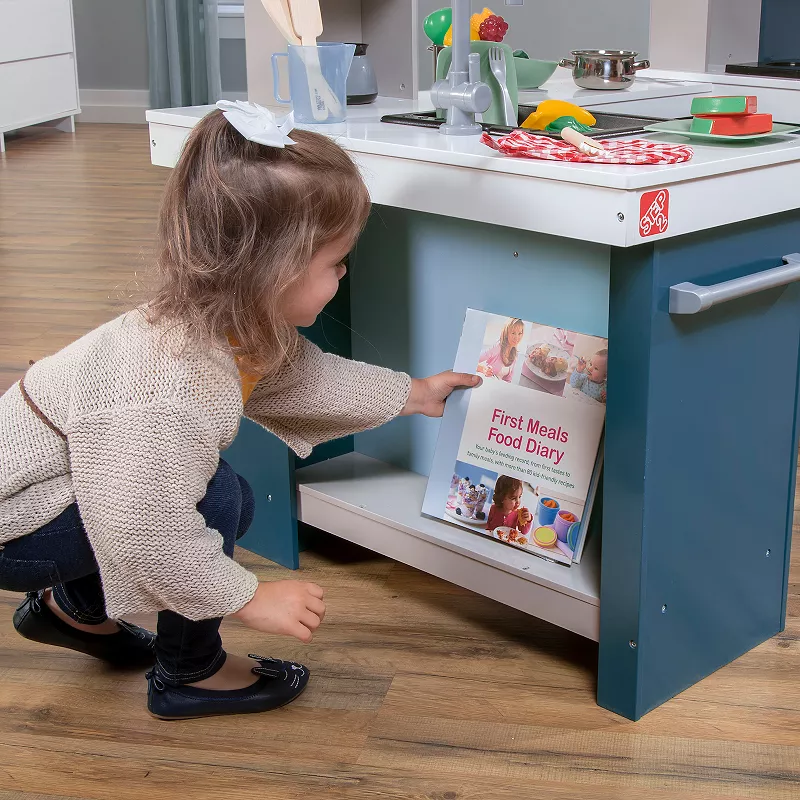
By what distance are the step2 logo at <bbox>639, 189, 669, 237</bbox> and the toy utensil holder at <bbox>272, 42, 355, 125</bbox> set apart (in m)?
0.52

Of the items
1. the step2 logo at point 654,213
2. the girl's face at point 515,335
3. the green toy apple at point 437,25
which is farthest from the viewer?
the green toy apple at point 437,25

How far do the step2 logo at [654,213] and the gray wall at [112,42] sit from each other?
5.73 m

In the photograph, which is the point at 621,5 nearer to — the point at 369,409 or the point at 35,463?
the point at 369,409

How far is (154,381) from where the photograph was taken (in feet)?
3.10

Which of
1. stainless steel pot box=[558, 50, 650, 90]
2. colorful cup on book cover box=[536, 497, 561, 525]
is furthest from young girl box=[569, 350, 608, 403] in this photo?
stainless steel pot box=[558, 50, 650, 90]

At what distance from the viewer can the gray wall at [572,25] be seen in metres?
4.65

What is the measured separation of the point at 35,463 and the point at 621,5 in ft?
13.9

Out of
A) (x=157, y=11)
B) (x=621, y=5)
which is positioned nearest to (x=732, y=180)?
(x=621, y=5)

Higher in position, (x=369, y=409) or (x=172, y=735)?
(x=369, y=409)

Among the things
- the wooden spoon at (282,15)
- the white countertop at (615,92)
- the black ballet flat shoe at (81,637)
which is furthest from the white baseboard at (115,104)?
the black ballet flat shoe at (81,637)

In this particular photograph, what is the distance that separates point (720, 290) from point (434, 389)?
1.35ft

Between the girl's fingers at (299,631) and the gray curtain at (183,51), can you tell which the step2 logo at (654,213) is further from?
the gray curtain at (183,51)

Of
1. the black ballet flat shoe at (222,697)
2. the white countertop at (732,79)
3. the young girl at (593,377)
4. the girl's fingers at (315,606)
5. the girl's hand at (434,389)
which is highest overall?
the white countertop at (732,79)

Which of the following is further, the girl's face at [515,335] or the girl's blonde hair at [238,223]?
the girl's face at [515,335]
